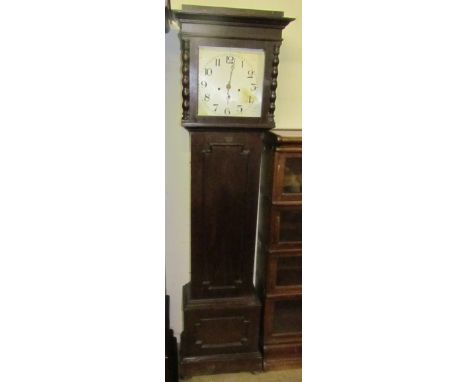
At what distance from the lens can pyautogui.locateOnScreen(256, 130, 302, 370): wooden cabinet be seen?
1847 millimetres

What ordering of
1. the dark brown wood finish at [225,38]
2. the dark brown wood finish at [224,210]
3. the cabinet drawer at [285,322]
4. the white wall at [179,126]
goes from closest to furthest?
1. the dark brown wood finish at [225,38]
2. the dark brown wood finish at [224,210]
3. the white wall at [179,126]
4. the cabinet drawer at [285,322]

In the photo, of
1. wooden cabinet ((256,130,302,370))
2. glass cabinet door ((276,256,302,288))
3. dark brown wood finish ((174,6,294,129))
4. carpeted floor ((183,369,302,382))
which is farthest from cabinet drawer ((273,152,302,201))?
carpeted floor ((183,369,302,382))

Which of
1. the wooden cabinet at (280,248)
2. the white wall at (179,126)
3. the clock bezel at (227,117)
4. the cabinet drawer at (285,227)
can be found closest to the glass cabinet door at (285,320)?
the wooden cabinet at (280,248)

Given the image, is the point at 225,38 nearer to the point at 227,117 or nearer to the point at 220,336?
the point at 227,117

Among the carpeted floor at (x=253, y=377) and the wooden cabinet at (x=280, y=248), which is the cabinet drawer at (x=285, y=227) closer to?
the wooden cabinet at (x=280, y=248)

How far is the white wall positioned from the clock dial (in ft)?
0.90

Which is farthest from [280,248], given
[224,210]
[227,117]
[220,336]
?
[227,117]

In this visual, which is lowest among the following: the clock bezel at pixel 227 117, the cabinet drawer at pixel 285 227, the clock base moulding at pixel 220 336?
the clock base moulding at pixel 220 336

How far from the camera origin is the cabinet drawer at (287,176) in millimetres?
1828

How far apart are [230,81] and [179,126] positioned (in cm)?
41

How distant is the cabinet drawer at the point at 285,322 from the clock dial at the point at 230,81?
1.06 meters

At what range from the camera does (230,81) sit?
5.72 feet
